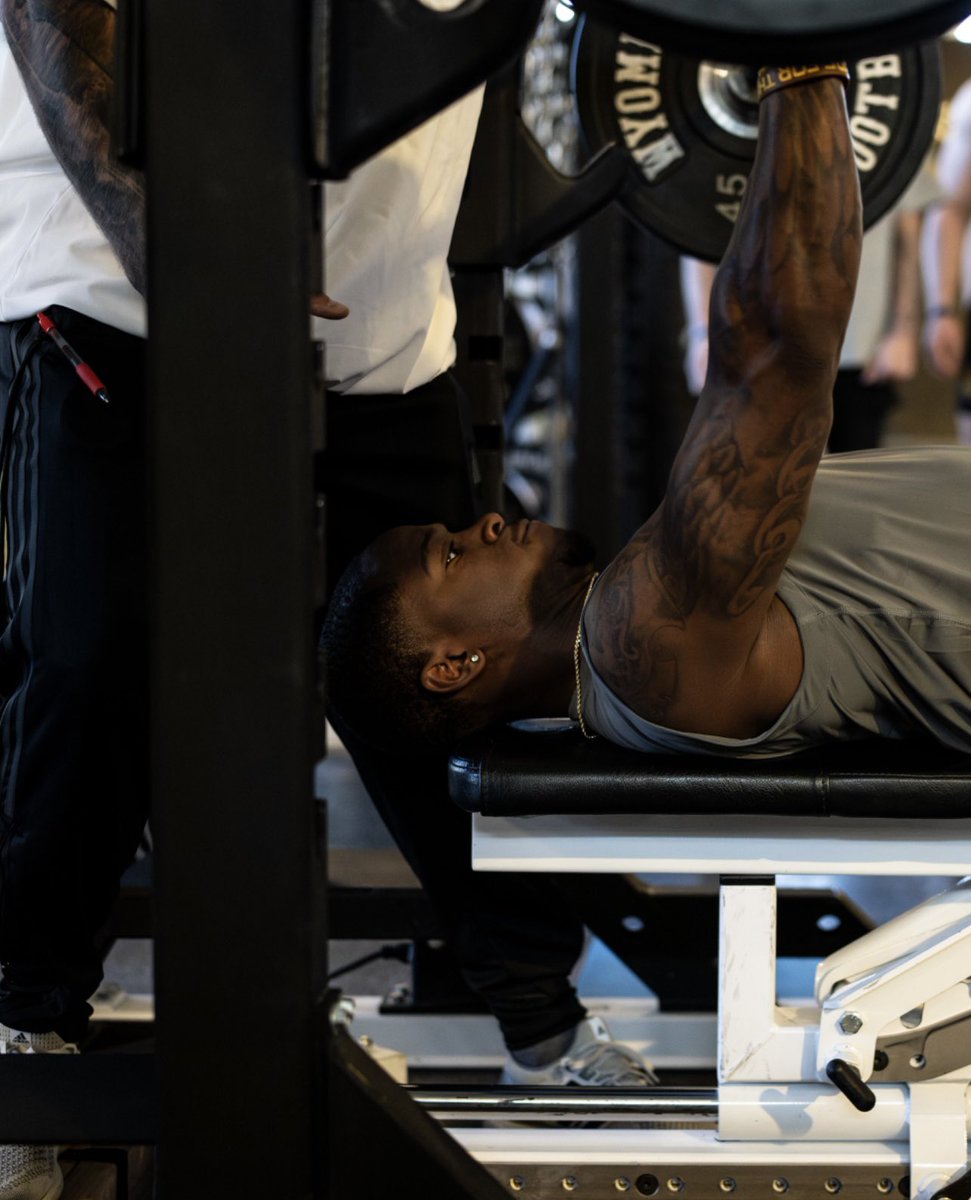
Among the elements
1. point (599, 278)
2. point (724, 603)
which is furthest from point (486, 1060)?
point (599, 278)

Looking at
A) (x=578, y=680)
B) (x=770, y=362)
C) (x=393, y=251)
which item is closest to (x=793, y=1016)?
(x=578, y=680)

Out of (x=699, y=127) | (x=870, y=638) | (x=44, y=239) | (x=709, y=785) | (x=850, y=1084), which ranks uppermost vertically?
(x=699, y=127)

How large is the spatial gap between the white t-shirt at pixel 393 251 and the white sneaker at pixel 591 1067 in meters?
0.82

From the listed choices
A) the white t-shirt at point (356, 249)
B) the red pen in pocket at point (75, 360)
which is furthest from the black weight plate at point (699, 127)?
the red pen in pocket at point (75, 360)

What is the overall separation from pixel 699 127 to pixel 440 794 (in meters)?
0.99

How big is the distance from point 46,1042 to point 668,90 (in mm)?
1441

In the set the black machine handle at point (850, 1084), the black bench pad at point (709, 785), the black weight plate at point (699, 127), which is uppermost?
the black weight plate at point (699, 127)

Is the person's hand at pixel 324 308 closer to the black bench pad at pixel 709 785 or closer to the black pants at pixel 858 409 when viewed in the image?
the black bench pad at pixel 709 785

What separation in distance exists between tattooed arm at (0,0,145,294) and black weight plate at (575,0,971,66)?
1.61 ft

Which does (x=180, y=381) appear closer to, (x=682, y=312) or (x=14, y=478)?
(x=14, y=478)

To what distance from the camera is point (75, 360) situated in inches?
51.8

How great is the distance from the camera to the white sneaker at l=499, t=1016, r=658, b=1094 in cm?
162

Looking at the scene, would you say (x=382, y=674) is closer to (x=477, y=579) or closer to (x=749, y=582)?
(x=477, y=579)

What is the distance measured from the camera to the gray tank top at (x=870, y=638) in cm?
131
